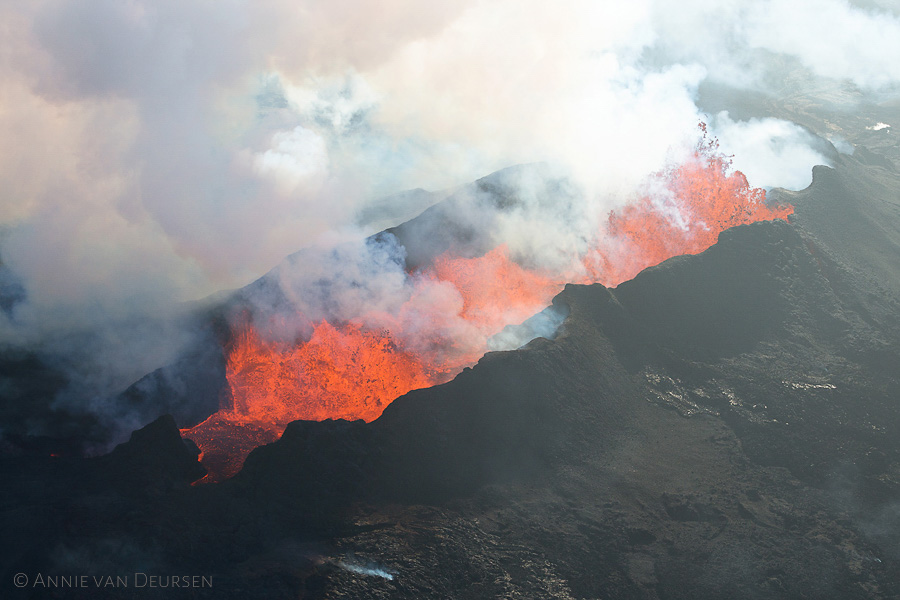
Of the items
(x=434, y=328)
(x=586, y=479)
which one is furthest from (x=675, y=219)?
(x=586, y=479)

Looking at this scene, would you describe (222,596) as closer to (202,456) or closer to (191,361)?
(202,456)

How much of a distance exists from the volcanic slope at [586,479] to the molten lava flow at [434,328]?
5.49 meters

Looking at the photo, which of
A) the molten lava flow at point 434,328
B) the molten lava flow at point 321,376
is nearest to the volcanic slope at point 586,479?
the molten lava flow at point 434,328

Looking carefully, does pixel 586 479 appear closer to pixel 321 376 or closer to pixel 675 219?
pixel 321 376

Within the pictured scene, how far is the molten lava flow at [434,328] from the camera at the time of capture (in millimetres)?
27984

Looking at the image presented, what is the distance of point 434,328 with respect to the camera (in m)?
31.8

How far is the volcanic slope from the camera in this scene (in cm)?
1777

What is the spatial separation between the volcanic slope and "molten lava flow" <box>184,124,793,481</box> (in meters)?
5.49

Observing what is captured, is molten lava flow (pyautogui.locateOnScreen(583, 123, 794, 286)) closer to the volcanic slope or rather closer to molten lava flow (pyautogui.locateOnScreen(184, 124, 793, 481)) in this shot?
molten lava flow (pyautogui.locateOnScreen(184, 124, 793, 481))

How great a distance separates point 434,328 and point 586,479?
1237 cm

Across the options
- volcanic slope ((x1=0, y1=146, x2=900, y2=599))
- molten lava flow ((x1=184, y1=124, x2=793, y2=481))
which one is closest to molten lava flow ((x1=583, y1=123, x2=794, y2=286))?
molten lava flow ((x1=184, y1=124, x2=793, y2=481))

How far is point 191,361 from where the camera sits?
2908cm

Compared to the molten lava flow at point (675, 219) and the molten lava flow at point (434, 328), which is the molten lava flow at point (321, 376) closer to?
the molten lava flow at point (434, 328)

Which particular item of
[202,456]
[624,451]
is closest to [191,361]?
[202,456]
